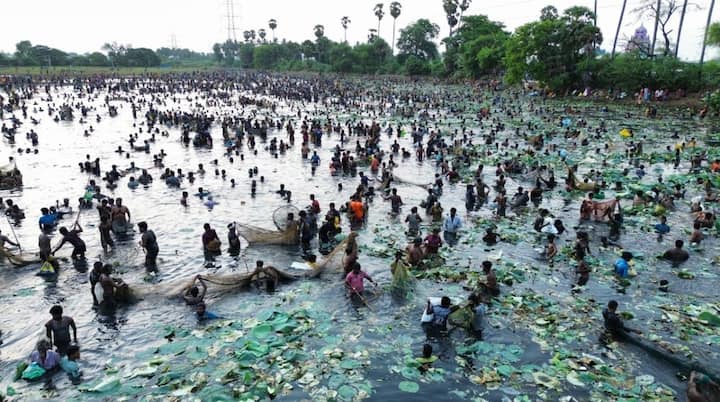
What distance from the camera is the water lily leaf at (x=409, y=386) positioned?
911cm

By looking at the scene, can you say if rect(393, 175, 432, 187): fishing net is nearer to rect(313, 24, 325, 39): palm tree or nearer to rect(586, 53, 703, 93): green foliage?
rect(586, 53, 703, 93): green foliage

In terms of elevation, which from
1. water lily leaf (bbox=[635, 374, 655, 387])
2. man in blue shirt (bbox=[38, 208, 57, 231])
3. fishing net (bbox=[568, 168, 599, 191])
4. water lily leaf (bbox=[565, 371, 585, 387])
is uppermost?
fishing net (bbox=[568, 168, 599, 191])

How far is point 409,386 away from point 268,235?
27.5 ft

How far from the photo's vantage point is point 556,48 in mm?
57562

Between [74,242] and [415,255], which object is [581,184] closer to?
[415,255]

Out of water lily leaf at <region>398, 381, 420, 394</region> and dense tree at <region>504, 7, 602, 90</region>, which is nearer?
water lily leaf at <region>398, 381, 420, 394</region>

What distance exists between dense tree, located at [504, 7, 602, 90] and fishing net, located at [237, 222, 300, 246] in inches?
2008

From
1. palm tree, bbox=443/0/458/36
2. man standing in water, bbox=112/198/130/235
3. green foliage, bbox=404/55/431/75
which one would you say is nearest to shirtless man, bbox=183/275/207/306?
man standing in water, bbox=112/198/130/235

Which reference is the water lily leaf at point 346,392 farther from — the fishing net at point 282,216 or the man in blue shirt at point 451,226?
the man in blue shirt at point 451,226

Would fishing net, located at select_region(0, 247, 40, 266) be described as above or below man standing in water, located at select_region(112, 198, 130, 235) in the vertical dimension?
below

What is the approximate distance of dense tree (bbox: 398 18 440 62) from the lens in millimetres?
105188

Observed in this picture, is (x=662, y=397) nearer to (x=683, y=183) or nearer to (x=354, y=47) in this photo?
(x=683, y=183)

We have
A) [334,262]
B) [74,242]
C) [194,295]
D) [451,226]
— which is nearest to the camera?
[194,295]

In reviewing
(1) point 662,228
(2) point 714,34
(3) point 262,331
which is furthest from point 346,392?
(2) point 714,34
